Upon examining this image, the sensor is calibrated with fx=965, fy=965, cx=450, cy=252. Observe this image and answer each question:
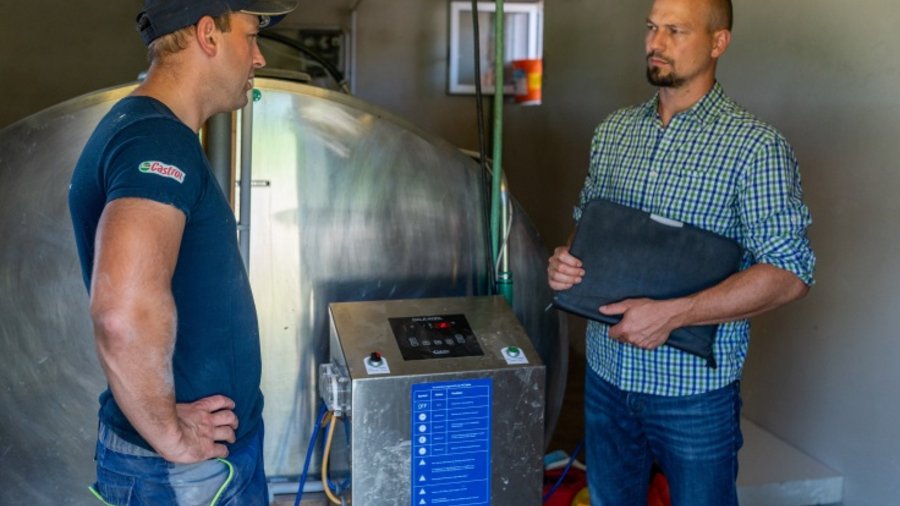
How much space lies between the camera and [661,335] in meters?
1.91

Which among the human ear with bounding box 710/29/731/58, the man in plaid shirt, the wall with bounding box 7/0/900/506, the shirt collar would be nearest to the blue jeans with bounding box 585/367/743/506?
the man in plaid shirt

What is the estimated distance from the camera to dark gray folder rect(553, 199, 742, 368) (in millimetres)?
1896

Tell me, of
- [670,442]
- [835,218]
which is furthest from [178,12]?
[835,218]

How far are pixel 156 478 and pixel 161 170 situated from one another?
1.57ft

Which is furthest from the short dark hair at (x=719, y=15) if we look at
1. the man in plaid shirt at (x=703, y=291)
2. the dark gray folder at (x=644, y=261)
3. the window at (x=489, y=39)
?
the window at (x=489, y=39)

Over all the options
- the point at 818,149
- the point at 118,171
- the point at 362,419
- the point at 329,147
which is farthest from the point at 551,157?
the point at 118,171

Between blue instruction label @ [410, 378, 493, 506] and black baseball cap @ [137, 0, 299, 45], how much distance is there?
0.79 m

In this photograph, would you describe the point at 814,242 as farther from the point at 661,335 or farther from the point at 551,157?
the point at 551,157

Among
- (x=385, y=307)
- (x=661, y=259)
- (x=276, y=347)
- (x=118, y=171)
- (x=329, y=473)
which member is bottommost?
(x=329, y=473)

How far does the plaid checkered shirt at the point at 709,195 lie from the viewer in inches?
72.7

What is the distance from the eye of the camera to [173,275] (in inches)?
54.4

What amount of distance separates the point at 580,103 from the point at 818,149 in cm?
223

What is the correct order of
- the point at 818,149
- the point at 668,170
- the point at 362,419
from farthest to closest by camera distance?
the point at 818,149 → the point at 668,170 → the point at 362,419

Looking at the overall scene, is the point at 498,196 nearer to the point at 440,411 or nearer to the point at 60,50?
the point at 440,411
